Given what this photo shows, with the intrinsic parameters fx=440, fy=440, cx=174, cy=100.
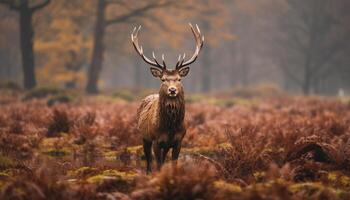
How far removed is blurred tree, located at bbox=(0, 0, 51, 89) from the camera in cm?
2269

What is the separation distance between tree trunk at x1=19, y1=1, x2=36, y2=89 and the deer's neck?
60.7 ft

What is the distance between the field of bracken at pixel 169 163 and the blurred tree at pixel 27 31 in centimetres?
972

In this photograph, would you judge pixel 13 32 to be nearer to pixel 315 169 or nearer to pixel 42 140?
pixel 42 140

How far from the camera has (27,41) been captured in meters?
23.6

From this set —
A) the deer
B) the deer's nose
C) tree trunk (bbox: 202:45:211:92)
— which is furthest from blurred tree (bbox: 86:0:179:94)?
the deer's nose

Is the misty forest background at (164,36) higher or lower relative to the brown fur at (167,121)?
higher

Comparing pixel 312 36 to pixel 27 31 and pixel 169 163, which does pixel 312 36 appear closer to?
pixel 27 31

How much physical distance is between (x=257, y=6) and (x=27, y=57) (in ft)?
94.9

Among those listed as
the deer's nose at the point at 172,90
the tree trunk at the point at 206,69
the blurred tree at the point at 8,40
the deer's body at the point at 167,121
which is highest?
the blurred tree at the point at 8,40

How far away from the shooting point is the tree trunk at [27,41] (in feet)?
75.5

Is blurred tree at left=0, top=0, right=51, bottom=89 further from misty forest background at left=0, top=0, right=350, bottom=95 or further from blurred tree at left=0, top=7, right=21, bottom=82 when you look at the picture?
blurred tree at left=0, top=7, right=21, bottom=82

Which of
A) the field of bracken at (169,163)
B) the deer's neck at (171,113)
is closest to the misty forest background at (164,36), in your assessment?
the field of bracken at (169,163)

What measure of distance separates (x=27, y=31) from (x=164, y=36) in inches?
553

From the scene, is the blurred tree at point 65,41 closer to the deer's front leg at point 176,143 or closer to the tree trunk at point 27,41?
the tree trunk at point 27,41
